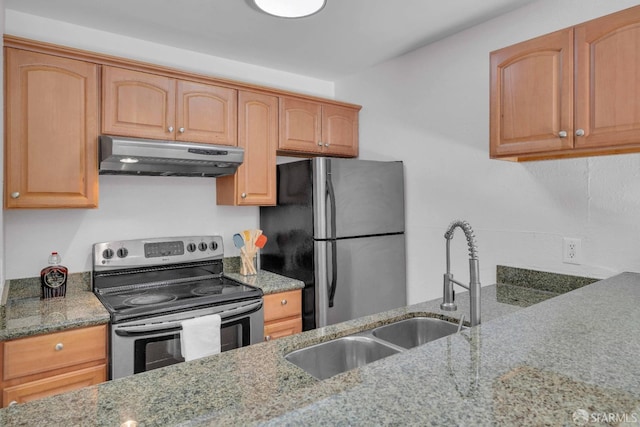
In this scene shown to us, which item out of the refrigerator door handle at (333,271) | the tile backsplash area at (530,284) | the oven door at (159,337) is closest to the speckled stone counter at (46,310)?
the oven door at (159,337)

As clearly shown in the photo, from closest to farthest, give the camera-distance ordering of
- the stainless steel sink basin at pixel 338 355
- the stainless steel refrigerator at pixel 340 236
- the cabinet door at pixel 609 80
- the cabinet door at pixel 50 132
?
1. the stainless steel sink basin at pixel 338 355
2. the cabinet door at pixel 609 80
3. the cabinet door at pixel 50 132
4. the stainless steel refrigerator at pixel 340 236

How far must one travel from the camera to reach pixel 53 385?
1754mm

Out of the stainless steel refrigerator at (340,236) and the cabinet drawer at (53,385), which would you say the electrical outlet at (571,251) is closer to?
the stainless steel refrigerator at (340,236)

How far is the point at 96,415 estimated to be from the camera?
82 cm

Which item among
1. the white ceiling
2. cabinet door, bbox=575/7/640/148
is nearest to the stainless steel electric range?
the white ceiling

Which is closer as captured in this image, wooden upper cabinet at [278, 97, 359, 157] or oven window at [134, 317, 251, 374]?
oven window at [134, 317, 251, 374]

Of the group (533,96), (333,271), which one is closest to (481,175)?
(533,96)

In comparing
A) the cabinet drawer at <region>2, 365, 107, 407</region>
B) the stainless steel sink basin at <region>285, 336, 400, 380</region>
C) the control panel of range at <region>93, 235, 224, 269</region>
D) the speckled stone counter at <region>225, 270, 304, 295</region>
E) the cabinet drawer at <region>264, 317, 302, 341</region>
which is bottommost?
the cabinet drawer at <region>2, 365, 107, 407</region>

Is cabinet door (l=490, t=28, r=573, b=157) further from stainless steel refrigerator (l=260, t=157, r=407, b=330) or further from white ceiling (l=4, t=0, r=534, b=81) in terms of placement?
stainless steel refrigerator (l=260, t=157, r=407, b=330)

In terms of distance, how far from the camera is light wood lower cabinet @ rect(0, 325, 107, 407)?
1660 millimetres

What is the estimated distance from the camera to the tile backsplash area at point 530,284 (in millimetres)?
1931

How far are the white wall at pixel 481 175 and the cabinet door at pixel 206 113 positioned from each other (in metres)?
1.13

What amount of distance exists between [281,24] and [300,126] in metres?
0.73

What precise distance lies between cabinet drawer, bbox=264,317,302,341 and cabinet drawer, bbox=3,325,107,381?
0.88 m
